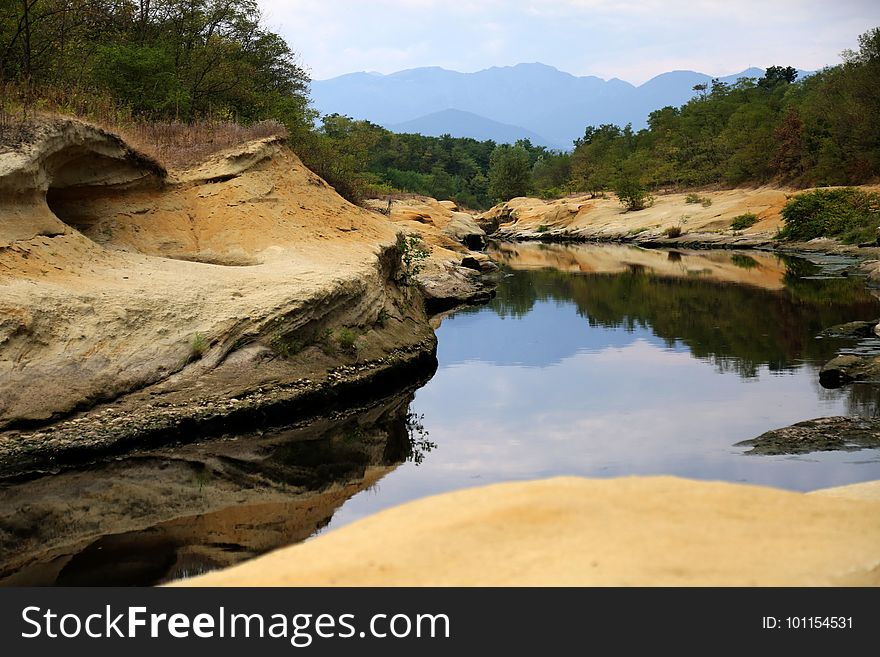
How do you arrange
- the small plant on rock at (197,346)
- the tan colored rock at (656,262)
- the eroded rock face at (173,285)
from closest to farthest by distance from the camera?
the eroded rock face at (173,285) → the small plant on rock at (197,346) → the tan colored rock at (656,262)

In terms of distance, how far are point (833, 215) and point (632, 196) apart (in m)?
25.0

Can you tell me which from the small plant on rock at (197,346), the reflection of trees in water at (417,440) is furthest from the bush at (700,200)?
the small plant on rock at (197,346)

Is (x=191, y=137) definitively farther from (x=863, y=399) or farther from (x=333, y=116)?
(x=333, y=116)

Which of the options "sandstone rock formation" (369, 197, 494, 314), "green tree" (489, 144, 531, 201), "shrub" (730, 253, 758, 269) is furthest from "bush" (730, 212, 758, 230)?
"green tree" (489, 144, 531, 201)

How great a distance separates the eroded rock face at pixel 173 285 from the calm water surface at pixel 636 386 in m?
2.35

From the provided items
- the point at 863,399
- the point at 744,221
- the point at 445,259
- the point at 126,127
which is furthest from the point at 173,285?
the point at 744,221

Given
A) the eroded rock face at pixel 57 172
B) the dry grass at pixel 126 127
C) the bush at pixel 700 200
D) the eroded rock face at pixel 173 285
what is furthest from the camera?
the bush at pixel 700 200

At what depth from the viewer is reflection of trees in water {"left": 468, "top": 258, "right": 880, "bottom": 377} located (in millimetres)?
20203

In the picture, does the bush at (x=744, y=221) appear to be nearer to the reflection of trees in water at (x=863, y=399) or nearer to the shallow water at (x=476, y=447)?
the shallow water at (x=476, y=447)

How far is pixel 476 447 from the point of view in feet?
44.5

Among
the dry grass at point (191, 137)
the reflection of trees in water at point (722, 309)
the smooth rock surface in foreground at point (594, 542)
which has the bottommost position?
the reflection of trees in water at point (722, 309)

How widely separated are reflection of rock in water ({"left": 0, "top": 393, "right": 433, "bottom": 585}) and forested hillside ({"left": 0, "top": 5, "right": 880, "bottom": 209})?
6839 millimetres

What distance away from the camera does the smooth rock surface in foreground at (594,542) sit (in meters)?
4.68
